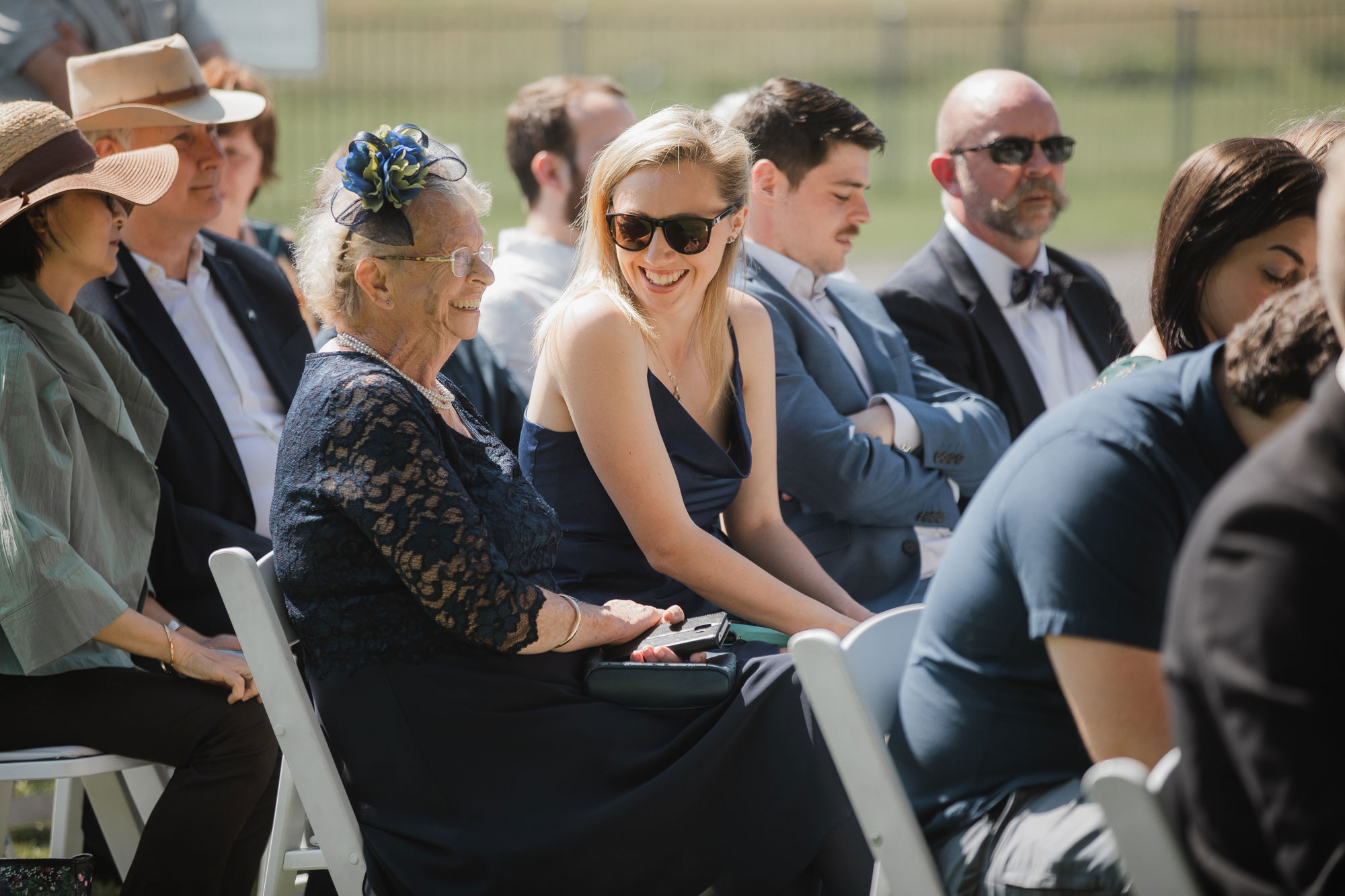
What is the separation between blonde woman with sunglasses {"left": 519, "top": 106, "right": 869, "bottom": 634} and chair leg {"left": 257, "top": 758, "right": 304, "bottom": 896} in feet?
2.45

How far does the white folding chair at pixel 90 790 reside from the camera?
2643 millimetres

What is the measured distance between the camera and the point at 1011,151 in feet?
14.7

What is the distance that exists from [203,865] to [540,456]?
43.4 inches

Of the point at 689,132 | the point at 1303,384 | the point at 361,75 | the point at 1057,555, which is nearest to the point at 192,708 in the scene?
the point at 689,132

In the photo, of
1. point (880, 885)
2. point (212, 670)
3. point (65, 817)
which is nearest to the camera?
point (880, 885)

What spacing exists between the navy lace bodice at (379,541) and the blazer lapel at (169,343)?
1.11 metres

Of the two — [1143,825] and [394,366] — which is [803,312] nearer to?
[394,366]

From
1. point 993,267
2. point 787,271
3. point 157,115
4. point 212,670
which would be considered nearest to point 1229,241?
point 787,271

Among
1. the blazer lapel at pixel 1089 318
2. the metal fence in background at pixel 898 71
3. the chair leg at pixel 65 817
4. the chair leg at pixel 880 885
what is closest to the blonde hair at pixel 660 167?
the chair leg at pixel 880 885

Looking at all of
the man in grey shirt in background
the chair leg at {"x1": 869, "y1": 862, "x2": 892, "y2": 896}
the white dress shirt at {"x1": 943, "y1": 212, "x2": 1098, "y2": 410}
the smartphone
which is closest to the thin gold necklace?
the smartphone

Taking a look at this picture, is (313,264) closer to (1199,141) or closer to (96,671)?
(96,671)

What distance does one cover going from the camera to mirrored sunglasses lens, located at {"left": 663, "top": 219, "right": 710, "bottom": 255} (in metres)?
2.97

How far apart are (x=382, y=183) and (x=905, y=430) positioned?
1.60 meters

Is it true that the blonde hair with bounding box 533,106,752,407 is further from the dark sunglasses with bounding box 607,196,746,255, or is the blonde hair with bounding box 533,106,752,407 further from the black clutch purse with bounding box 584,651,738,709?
the black clutch purse with bounding box 584,651,738,709
